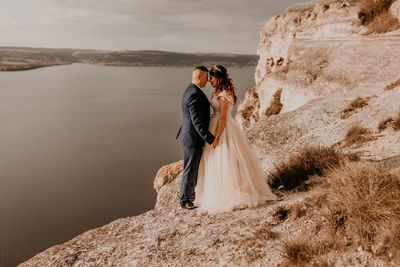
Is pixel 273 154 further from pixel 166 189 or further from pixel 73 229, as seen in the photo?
pixel 73 229

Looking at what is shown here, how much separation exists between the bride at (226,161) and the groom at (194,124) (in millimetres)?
128

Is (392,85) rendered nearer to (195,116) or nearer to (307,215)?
(307,215)

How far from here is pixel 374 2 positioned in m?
17.6

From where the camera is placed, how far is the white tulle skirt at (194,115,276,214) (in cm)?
428

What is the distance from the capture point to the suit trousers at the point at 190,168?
4457 millimetres

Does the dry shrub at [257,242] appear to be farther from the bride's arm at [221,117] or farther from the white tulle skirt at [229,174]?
the bride's arm at [221,117]

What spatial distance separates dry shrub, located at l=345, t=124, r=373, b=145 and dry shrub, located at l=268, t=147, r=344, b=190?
1.48 metres

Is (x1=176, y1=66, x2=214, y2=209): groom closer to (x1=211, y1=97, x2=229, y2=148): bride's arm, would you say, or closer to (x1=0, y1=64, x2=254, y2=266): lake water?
(x1=211, y1=97, x2=229, y2=148): bride's arm

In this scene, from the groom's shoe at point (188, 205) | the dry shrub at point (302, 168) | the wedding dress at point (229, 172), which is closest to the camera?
the wedding dress at point (229, 172)

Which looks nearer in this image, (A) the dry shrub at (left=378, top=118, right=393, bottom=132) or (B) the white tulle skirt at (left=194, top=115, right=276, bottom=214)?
(B) the white tulle skirt at (left=194, top=115, right=276, bottom=214)

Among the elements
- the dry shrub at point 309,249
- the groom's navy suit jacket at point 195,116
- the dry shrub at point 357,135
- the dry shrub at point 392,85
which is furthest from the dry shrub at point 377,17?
the dry shrub at point 309,249

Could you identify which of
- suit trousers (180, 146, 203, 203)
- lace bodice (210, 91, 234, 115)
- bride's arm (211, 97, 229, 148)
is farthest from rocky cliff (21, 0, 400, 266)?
lace bodice (210, 91, 234, 115)

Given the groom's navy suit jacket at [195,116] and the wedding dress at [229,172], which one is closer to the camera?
the groom's navy suit jacket at [195,116]

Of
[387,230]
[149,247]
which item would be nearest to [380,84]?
[387,230]
